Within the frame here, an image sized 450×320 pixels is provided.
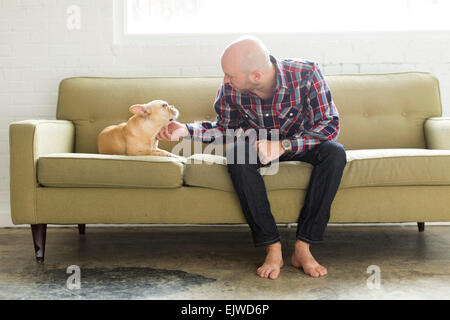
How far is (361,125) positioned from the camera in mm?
2645

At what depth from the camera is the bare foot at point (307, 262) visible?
1922mm

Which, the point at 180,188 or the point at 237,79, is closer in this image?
the point at 237,79

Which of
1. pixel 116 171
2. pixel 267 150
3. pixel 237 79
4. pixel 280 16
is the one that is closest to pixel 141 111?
pixel 116 171

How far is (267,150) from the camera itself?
6.31ft

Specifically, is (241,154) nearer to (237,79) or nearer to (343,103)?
(237,79)

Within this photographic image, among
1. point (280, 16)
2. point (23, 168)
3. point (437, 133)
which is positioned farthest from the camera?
point (280, 16)

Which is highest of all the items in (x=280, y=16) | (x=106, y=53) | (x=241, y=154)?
(x=280, y=16)

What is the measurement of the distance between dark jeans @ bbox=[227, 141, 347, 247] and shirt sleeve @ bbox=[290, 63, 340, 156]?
0.18ft

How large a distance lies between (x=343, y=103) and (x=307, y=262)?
1077mm

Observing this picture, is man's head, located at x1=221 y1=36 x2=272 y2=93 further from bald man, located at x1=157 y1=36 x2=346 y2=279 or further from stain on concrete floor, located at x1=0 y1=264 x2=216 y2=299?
stain on concrete floor, located at x1=0 y1=264 x2=216 y2=299

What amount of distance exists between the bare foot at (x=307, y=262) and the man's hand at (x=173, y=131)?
69 centimetres

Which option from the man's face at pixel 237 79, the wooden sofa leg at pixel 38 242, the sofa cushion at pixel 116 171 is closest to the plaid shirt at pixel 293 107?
the man's face at pixel 237 79

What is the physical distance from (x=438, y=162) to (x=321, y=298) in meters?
0.80
